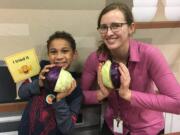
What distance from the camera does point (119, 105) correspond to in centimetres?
151

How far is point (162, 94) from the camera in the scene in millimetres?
1367

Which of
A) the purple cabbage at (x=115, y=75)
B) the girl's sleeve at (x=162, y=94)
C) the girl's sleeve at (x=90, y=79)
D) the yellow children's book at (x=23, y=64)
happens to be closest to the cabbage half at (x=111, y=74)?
the purple cabbage at (x=115, y=75)

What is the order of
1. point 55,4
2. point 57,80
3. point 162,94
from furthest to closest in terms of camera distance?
point 55,4 → point 162,94 → point 57,80

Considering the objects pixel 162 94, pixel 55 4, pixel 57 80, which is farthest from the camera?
pixel 55 4

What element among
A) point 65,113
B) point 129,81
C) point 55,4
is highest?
point 55,4

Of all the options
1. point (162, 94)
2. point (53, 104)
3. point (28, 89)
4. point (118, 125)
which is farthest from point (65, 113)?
point (162, 94)

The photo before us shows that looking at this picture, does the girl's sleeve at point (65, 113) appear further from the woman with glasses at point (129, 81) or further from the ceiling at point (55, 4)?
the ceiling at point (55, 4)

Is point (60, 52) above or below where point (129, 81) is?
above

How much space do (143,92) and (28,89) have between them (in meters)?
0.52

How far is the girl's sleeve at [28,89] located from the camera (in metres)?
1.37

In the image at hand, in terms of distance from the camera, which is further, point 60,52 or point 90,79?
point 90,79

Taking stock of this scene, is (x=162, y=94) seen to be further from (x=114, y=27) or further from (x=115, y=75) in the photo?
(x=114, y=27)

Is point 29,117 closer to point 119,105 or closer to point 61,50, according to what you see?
point 61,50

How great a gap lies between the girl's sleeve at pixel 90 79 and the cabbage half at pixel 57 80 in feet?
0.88
